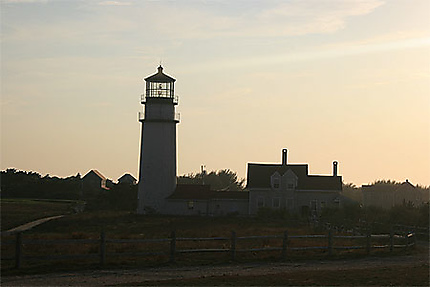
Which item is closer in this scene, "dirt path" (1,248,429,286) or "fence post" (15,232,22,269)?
"dirt path" (1,248,429,286)

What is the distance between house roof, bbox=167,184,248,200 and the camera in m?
67.8

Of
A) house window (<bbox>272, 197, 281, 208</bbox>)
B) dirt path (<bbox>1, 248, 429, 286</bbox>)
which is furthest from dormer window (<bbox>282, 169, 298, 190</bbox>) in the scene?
dirt path (<bbox>1, 248, 429, 286</bbox>)

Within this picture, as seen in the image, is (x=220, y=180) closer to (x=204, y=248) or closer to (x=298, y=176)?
(x=298, y=176)

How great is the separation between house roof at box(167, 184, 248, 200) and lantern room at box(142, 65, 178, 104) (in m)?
8.81

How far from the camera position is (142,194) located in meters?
65.7

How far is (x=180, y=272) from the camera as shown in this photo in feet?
75.4

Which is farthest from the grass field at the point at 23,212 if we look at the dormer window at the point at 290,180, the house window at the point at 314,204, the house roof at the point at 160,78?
the house window at the point at 314,204

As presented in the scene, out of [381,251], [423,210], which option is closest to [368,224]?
[423,210]

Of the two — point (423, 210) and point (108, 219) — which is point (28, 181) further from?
point (423, 210)

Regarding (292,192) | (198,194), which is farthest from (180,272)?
(292,192)

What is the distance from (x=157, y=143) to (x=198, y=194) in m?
7.35

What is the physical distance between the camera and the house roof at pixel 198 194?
67.8m

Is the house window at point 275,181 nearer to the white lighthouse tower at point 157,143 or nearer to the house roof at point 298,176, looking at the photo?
the house roof at point 298,176

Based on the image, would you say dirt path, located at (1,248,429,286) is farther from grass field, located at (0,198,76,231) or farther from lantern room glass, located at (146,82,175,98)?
lantern room glass, located at (146,82,175,98)
